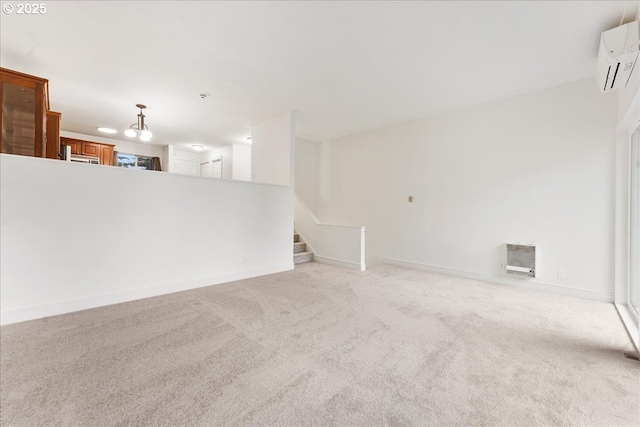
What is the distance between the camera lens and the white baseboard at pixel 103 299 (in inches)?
107

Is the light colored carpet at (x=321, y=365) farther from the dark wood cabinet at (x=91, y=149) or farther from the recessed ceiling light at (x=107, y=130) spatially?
the dark wood cabinet at (x=91, y=149)

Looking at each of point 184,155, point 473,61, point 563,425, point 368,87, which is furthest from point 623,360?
point 184,155

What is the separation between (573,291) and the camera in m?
3.71

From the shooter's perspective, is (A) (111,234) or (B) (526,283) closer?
(A) (111,234)

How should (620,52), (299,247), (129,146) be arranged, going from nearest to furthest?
(620,52)
(299,247)
(129,146)

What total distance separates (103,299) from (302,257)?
11.6 feet

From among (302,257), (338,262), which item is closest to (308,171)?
(302,257)

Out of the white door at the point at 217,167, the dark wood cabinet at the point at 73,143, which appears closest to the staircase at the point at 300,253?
the white door at the point at 217,167

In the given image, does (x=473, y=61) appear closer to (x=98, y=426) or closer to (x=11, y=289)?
(x=98, y=426)

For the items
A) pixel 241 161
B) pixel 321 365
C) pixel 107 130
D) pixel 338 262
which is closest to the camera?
pixel 321 365

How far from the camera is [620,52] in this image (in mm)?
2424

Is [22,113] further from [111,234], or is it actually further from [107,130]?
[107,130]

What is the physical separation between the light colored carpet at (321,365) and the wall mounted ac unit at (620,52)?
2596mm

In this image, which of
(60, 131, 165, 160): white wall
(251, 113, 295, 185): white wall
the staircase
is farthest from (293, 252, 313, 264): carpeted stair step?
(60, 131, 165, 160): white wall
